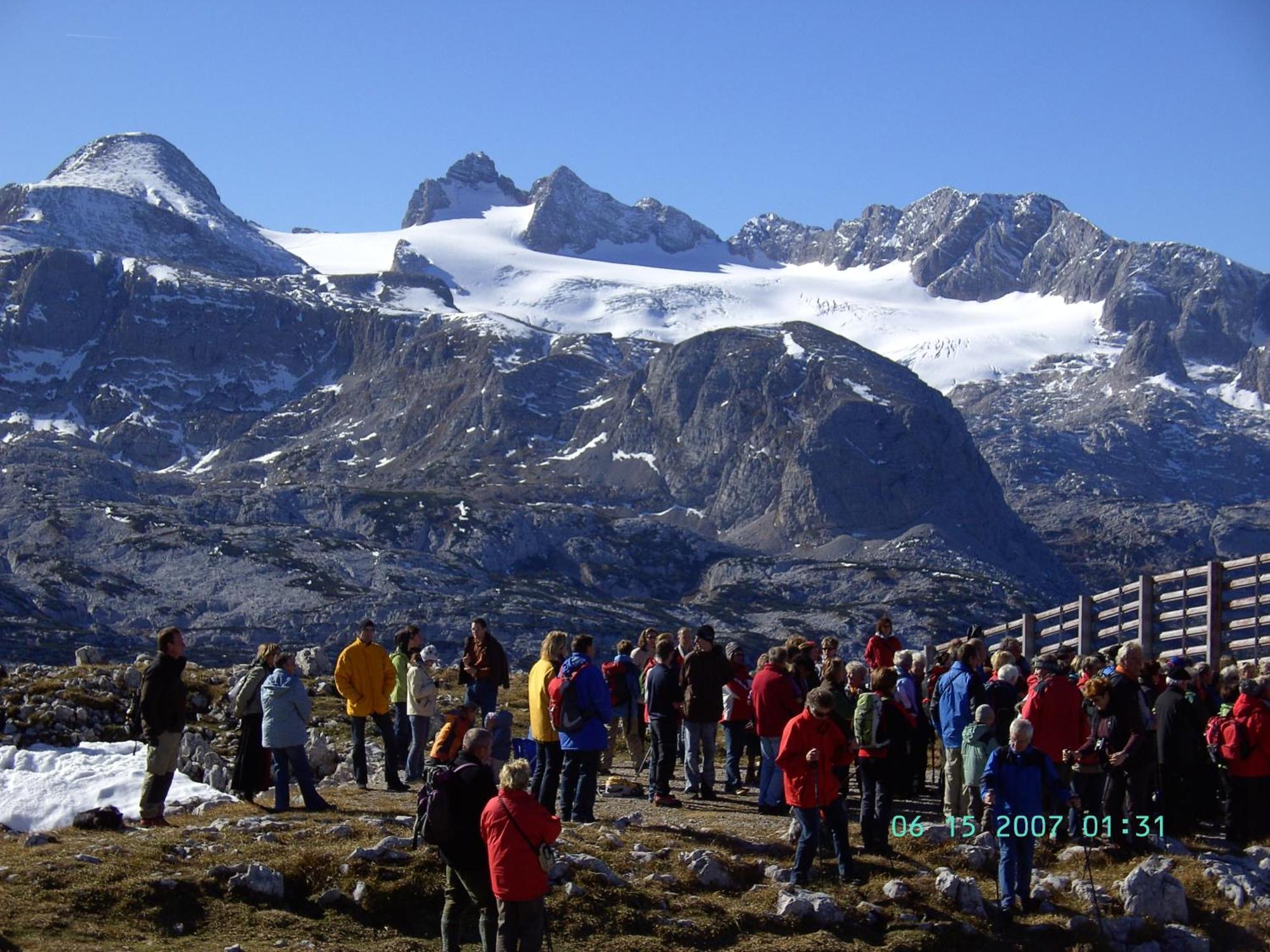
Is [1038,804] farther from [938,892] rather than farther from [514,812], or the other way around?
[514,812]

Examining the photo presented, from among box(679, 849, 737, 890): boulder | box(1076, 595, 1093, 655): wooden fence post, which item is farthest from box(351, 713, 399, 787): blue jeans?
box(1076, 595, 1093, 655): wooden fence post

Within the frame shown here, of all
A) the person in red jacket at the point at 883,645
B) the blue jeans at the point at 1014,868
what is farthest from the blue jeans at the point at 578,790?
the person in red jacket at the point at 883,645

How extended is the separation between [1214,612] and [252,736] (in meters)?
17.8

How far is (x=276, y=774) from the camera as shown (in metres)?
22.4

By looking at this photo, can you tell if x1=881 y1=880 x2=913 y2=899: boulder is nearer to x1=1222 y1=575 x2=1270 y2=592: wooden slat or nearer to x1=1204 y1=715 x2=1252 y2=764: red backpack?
x1=1204 y1=715 x2=1252 y2=764: red backpack

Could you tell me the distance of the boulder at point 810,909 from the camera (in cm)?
1856

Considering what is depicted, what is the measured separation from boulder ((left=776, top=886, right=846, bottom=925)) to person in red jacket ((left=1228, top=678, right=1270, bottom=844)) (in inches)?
246

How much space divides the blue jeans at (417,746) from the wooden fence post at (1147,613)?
14889 mm

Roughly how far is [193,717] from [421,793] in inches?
773

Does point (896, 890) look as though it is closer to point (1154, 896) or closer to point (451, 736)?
point (1154, 896)

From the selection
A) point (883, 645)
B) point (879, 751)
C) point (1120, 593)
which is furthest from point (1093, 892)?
point (1120, 593)

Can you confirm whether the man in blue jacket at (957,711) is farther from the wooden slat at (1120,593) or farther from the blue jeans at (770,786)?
the wooden slat at (1120,593)

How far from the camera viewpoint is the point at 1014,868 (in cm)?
1906

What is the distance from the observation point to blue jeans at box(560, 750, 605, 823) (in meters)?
21.8
